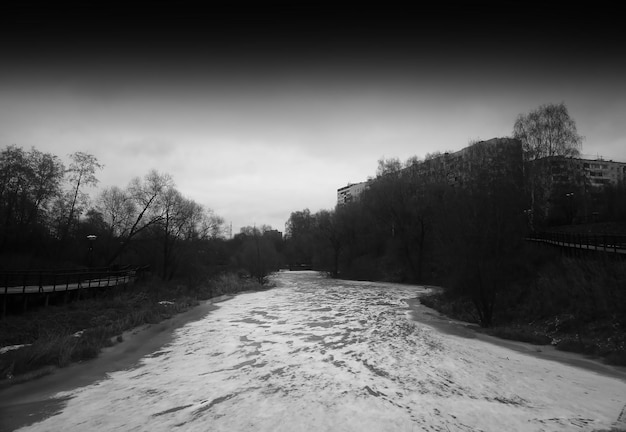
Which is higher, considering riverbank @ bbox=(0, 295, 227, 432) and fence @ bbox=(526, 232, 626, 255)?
fence @ bbox=(526, 232, 626, 255)

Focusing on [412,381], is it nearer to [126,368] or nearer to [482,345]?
[482,345]

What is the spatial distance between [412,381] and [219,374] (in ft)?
18.1

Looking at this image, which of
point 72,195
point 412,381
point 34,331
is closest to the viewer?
point 412,381

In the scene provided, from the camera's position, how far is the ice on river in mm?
7480

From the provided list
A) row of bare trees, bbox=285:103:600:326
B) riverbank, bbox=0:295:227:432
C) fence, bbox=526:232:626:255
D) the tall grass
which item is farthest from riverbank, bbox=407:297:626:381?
the tall grass

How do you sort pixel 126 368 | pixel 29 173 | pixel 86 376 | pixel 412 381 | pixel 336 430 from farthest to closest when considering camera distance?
pixel 29 173
pixel 126 368
pixel 86 376
pixel 412 381
pixel 336 430

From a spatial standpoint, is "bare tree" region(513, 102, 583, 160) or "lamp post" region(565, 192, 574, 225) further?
"lamp post" region(565, 192, 574, 225)

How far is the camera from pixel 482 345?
15.0 meters

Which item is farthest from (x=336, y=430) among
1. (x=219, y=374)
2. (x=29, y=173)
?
(x=29, y=173)

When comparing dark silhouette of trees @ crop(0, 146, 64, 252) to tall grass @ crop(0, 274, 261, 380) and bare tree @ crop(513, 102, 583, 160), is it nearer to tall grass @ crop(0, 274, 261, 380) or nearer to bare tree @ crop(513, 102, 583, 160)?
tall grass @ crop(0, 274, 261, 380)

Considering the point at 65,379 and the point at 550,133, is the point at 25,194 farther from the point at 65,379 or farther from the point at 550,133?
the point at 550,133

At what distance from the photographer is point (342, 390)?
9367 millimetres

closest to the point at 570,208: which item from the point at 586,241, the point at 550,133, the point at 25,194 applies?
the point at 550,133

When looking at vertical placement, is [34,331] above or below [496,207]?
below
